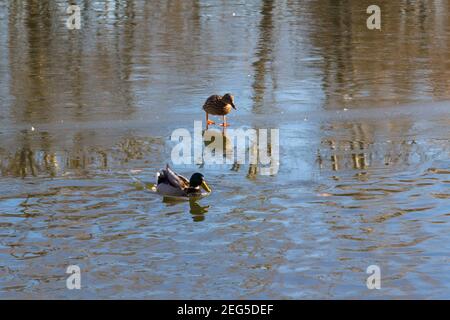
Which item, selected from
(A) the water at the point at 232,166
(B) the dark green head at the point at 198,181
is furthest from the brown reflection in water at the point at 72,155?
(B) the dark green head at the point at 198,181

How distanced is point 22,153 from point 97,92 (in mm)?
3665

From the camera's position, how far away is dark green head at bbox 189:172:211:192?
10.7 m

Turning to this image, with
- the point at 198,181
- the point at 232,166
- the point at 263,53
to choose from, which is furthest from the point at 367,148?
the point at 263,53

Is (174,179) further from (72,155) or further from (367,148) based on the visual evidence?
(367,148)

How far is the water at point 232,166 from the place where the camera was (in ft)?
27.9

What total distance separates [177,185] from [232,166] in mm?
1289

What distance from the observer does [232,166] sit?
39.0ft

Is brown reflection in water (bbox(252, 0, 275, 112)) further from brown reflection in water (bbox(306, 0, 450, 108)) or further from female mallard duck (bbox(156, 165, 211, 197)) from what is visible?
female mallard duck (bbox(156, 165, 211, 197))

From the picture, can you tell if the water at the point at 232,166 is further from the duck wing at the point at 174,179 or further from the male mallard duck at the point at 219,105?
the male mallard duck at the point at 219,105

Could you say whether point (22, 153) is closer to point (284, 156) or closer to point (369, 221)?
point (284, 156)

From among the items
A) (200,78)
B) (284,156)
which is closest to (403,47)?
(200,78)

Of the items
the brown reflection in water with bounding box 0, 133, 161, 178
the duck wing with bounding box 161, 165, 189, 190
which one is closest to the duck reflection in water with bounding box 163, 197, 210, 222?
the duck wing with bounding box 161, 165, 189, 190

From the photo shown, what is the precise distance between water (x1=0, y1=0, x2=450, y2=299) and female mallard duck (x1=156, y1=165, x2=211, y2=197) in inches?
4.7

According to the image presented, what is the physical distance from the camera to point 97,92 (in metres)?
16.1
